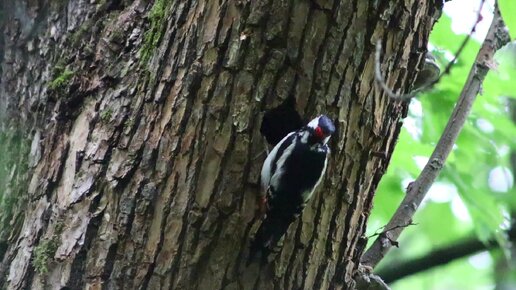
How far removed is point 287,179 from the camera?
93.4 inches

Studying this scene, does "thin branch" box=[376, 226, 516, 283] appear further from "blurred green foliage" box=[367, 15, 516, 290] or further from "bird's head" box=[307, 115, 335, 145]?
"bird's head" box=[307, 115, 335, 145]

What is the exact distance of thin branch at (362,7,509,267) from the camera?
2.76 metres

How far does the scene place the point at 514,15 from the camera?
1980mm

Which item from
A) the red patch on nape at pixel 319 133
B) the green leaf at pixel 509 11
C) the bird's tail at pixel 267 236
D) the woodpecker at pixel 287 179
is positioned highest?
the green leaf at pixel 509 11

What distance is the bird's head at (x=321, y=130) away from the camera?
221 cm

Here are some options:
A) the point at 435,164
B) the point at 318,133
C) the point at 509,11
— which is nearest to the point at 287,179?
the point at 318,133

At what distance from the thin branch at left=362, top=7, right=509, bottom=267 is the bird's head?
69 centimetres

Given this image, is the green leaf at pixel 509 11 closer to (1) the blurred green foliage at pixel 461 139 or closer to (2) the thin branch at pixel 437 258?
(1) the blurred green foliage at pixel 461 139

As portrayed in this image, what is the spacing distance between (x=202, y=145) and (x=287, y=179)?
0.35 metres

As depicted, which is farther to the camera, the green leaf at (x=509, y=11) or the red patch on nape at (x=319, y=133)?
the red patch on nape at (x=319, y=133)

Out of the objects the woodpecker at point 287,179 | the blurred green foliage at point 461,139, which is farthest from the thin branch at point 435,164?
the woodpecker at point 287,179

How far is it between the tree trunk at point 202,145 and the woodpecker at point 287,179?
4 centimetres

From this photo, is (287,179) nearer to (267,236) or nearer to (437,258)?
(267,236)

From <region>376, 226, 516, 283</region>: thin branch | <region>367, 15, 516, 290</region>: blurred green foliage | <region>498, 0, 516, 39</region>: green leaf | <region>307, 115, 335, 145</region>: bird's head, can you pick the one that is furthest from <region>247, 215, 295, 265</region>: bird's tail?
<region>376, 226, 516, 283</region>: thin branch
